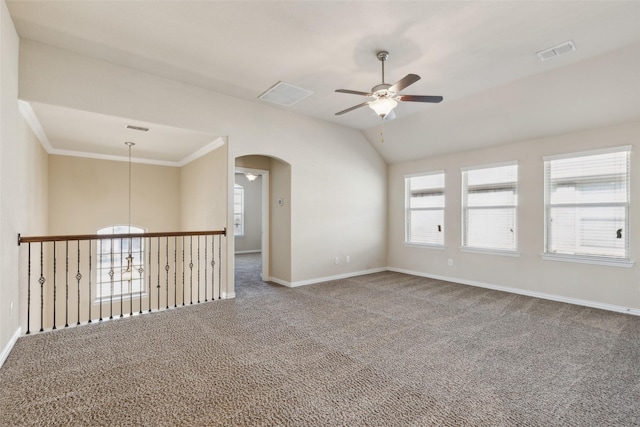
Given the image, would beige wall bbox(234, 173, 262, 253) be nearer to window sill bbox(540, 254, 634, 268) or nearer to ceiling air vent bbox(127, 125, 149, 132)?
ceiling air vent bbox(127, 125, 149, 132)

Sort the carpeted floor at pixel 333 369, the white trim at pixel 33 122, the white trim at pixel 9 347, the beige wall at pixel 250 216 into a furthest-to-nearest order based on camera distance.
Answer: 1. the beige wall at pixel 250 216
2. the white trim at pixel 33 122
3. the white trim at pixel 9 347
4. the carpeted floor at pixel 333 369

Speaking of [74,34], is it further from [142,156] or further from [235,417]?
[235,417]

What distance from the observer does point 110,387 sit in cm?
238

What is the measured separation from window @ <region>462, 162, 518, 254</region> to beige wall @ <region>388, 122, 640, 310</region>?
12 cm

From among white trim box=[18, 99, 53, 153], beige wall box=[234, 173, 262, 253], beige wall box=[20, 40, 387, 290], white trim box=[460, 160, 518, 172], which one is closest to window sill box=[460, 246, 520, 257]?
white trim box=[460, 160, 518, 172]

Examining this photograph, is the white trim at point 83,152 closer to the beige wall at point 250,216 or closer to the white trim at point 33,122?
the white trim at point 33,122

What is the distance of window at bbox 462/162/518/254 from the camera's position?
5.40m

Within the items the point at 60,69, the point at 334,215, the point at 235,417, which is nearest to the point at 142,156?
the point at 60,69

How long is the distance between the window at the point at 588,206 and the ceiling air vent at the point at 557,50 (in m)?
1.89

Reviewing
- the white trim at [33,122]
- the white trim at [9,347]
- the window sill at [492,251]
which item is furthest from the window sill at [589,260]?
the white trim at [33,122]

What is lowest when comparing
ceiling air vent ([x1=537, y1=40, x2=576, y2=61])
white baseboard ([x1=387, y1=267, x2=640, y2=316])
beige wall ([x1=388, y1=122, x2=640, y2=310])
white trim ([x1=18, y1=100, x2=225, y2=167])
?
white baseboard ([x1=387, y1=267, x2=640, y2=316])

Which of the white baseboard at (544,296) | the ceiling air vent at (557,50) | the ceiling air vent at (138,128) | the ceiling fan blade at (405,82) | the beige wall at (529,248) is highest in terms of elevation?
the ceiling air vent at (557,50)

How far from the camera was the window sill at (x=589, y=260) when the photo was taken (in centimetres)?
426

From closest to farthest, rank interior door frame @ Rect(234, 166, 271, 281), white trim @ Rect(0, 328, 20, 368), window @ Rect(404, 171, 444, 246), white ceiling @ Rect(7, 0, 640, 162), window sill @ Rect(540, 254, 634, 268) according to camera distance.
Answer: white trim @ Rect(0, 328, 20, 368)
white ceiling @ Rect(7, 0, 640, 162)
window sill @ Rect(540, 254, 634, 268)
interior door frame @ Rect(234, 166, 271, 281)
window @ Rect(404, 171, 444, 246)
